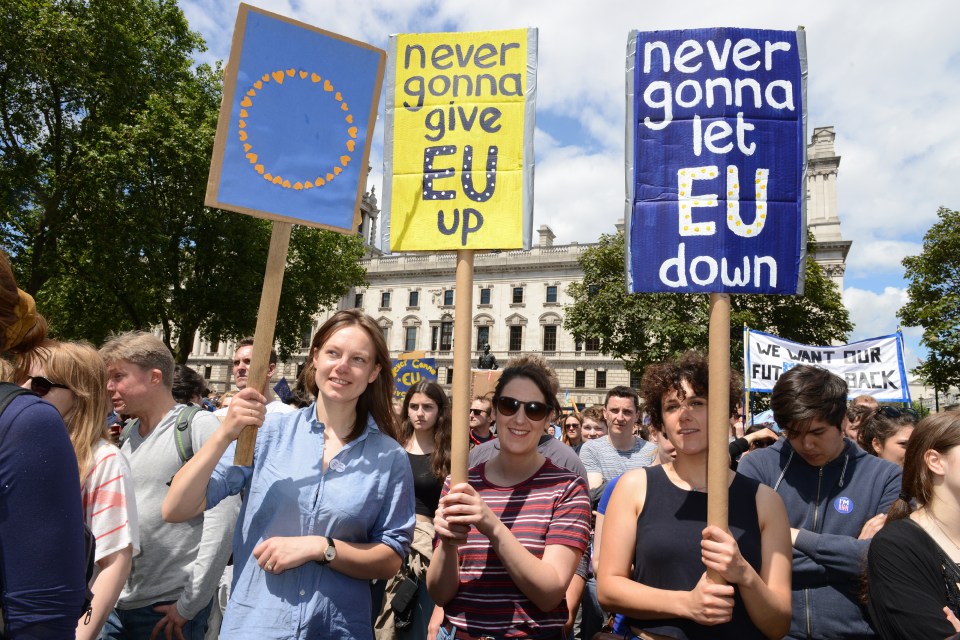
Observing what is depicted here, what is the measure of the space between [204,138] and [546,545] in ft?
62.6

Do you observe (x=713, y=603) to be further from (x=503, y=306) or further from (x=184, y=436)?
(x=503, y=306)

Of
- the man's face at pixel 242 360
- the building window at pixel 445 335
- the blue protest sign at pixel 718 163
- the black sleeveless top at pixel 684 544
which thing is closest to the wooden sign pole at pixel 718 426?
the black sleeveless top at pixel 684 544

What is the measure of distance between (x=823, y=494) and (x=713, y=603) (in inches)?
45.1

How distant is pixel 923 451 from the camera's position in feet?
7.75

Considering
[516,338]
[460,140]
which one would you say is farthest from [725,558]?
[516,338]

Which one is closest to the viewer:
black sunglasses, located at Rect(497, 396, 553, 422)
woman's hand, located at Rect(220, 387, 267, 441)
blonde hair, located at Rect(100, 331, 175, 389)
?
woman's hand, located at Rect(220, 387, 267, 441)

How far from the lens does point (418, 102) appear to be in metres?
3.09

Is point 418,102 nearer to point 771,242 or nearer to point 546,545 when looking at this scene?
point 771,242

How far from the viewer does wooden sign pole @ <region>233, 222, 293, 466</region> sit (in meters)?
2.35

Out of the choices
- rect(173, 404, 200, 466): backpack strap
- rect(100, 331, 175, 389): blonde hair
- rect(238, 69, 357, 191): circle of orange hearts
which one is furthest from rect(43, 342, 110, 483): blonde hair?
rect(238, 69, 357, 191): circle of orange hearts

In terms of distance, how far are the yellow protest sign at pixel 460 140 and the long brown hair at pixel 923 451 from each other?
1604 millimetres

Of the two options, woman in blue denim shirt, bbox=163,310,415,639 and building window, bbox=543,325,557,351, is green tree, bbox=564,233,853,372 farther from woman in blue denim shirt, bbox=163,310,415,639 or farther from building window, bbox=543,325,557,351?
woman in blue denim shirt, bbox=163,310,415,639

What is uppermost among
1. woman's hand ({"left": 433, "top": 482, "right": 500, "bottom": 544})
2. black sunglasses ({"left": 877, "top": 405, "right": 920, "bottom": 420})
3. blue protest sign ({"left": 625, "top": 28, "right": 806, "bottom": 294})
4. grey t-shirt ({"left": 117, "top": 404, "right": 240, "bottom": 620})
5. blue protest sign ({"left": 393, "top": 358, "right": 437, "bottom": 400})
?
blue protest sign ({"left": 625, "top": 28, "right": 806, "bottom": 294})

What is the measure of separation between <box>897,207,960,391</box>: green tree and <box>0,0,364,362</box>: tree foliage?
22.6 m
